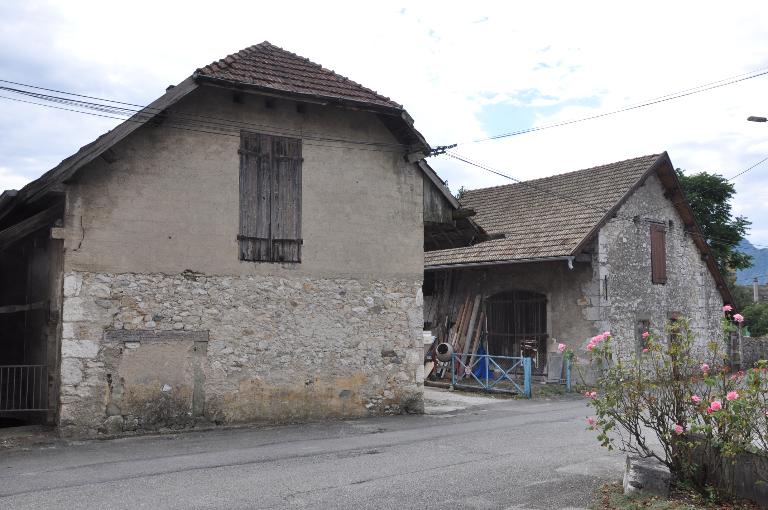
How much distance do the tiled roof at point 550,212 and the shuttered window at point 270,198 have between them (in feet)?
22.8

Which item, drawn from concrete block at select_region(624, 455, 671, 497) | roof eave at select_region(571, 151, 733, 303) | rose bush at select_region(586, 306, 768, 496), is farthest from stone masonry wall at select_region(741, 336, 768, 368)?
concrete block at select_region(624, 455, 671, 497)

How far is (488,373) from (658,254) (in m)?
6.31

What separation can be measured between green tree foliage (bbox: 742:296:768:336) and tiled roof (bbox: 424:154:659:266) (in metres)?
14.7

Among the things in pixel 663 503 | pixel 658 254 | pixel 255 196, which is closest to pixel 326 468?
pixel 663 503

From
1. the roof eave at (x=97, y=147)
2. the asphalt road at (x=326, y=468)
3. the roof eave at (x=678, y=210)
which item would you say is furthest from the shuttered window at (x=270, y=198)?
the roof eave at (x=678, y=210)

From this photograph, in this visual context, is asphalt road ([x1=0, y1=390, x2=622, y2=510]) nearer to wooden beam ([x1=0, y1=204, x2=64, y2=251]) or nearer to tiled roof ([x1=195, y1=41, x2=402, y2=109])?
wooden beam ([x1=0, y1=204, x2=64, y2=251])

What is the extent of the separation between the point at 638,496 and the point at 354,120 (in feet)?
27.7

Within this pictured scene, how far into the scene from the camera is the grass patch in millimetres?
6188

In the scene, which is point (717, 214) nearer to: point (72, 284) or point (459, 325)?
point (459, 325)

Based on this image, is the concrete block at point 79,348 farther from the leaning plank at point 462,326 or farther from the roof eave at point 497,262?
the leaning plank at point 462,326

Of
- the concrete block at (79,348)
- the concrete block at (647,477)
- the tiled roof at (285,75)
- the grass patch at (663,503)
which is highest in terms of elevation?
the tiled roof at (285,75)

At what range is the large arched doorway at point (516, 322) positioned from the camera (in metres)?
18.9

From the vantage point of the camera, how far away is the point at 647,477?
21.7 ft

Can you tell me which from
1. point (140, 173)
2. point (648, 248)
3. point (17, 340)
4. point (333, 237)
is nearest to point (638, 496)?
point (333, 237)
